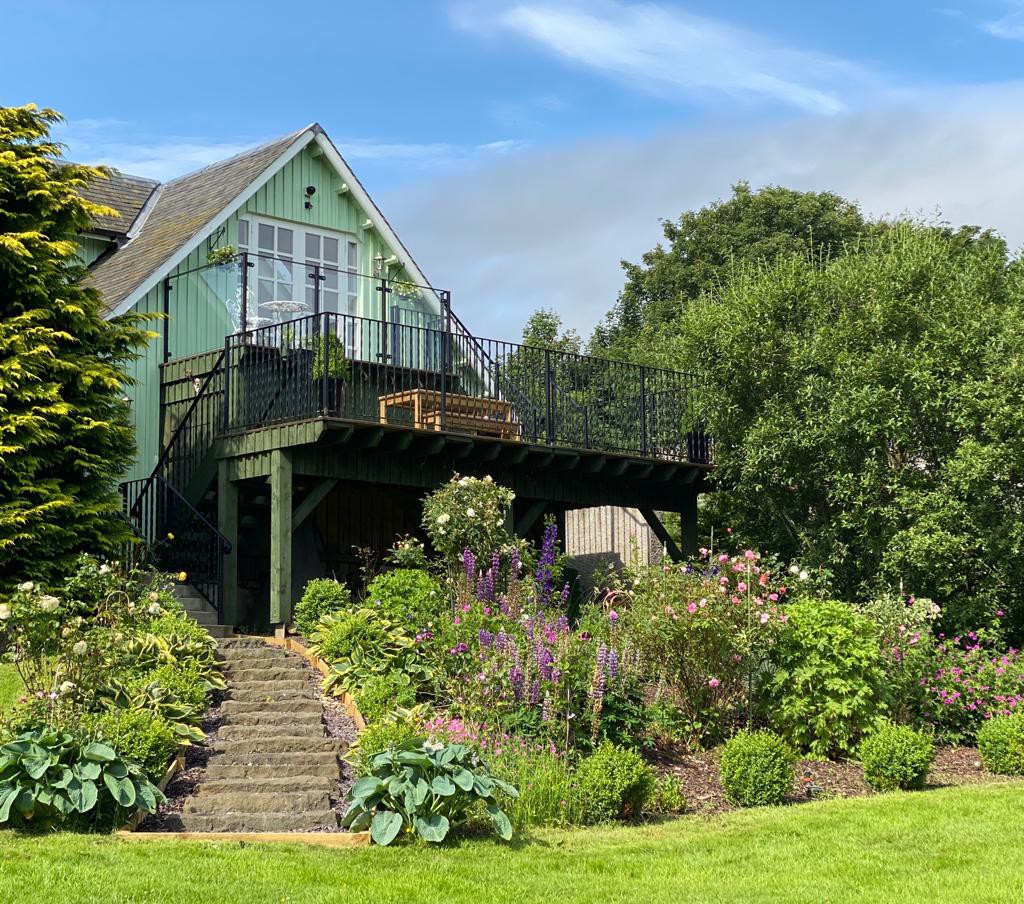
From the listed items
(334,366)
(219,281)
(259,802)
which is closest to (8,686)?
(259,802)

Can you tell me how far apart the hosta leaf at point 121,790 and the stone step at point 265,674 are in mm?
3879

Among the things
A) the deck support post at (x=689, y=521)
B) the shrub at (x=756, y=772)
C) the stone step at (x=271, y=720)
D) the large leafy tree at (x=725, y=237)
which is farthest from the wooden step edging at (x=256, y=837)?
the large leafy tree at (x=725, y=237)

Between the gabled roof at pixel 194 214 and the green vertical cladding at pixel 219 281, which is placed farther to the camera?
the gabled roof at pixel 194 214

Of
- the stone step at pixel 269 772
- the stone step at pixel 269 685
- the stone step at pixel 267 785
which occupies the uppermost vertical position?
the stone step at pixel 269 685

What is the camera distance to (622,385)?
1947 cm

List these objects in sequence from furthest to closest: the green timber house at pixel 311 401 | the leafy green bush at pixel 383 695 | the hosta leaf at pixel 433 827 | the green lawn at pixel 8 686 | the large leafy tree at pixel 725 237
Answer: the large leafy tree at pixel 725 237 → the green timber house at pixel 311 401 → the leafy green bush at pixel 383 695 → the green lawn at pixel 8 686 → the hosta leaf at pixel 433 827

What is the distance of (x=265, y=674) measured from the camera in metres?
13.5

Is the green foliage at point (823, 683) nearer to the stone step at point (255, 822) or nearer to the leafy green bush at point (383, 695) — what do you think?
the leafy green bush at point (383, 695)

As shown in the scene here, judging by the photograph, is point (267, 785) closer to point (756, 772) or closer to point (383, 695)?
point (383, 695)

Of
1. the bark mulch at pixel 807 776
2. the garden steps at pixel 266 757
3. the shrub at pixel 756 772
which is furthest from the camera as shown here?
the bark mulch at pixel 807 776

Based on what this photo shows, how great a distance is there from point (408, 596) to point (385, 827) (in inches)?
212

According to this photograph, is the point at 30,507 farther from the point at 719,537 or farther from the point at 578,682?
the point at 719,537

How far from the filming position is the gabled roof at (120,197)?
2212 cm

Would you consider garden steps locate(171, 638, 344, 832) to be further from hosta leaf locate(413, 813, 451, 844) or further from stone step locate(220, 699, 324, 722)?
hosta leaf locate(413, 813, 451, 844)
